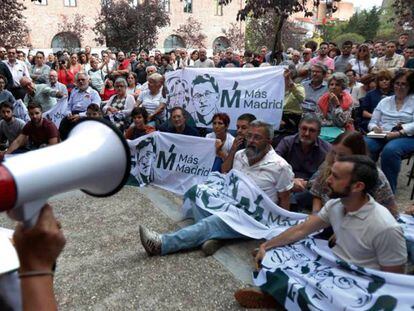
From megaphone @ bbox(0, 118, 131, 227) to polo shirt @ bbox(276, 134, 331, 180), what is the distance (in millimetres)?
3475

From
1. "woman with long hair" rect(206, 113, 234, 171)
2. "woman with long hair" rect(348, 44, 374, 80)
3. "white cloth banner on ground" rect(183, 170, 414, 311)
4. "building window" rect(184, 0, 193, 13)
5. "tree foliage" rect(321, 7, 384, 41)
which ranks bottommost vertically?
"white cloth banner on ground" rect(183, 170, 414, 311)

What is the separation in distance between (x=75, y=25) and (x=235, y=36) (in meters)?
14.2

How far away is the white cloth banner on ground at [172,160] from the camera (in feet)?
17.5

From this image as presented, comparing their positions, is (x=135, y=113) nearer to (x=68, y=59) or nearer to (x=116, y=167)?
(x=116, y=167)

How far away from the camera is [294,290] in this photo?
2566 millimetres

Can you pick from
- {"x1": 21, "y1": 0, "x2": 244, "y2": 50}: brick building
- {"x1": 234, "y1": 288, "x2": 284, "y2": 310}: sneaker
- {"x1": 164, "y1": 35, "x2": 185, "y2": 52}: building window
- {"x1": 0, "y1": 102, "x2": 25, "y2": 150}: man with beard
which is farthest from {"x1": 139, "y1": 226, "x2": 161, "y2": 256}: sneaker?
{"x1": 164, "y1": 35, "x2": 185, "y2": 52}: building window

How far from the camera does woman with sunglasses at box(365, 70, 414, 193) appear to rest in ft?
15.2

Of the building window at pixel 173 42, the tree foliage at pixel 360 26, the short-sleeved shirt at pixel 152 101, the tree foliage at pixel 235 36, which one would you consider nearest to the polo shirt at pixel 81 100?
the short-sleeved shirt at pixel 152 101

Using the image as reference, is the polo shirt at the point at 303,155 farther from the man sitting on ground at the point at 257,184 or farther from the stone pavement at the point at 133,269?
the stone pavement at the point at 133,269

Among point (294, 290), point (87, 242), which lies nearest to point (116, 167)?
point (294, 290)

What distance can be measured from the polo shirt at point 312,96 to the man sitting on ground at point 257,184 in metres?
1.99

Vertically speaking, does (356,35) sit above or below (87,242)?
above

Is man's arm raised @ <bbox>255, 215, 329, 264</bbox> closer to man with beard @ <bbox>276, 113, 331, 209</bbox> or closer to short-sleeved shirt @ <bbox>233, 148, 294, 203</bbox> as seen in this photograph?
short-sleeved shirt @ <bbox>233, 148, 294, 203</bbox>

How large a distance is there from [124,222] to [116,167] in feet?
10.9
